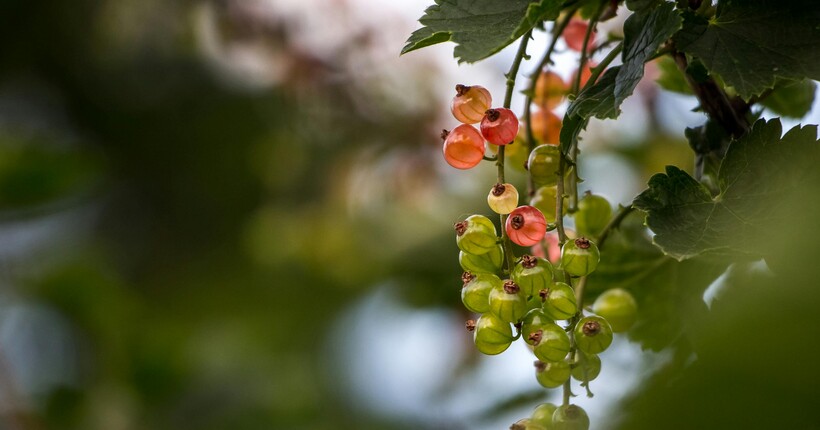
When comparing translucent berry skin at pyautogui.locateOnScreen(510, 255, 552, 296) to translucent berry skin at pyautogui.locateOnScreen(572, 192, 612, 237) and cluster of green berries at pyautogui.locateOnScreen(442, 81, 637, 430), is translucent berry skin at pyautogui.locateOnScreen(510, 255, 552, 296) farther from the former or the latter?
translucent berry skin at pyautogui.locateOnScreen(572, 192, 612, 237)

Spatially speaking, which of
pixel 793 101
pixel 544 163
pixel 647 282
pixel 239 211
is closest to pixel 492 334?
pixel 544 163

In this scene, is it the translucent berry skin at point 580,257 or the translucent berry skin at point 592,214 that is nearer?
the translucent berry skin at point 580,257

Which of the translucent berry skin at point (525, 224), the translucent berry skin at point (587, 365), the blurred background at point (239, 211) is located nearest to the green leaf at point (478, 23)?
the translucent berry skin at point (525, 224)

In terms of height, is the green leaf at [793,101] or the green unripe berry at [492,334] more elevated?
the green leaf at [793,101]

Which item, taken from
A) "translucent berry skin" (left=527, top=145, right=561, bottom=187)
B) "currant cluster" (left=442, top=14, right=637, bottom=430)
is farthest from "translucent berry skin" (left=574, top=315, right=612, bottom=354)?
"translucent berry skin" (left=527, top=145, right=561, bottom=187)

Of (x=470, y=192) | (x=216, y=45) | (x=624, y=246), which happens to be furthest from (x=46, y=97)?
(x=624, y=246)

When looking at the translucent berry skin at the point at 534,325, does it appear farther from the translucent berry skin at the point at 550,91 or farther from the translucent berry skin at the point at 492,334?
the translucent berry skin at the point at 550,91
